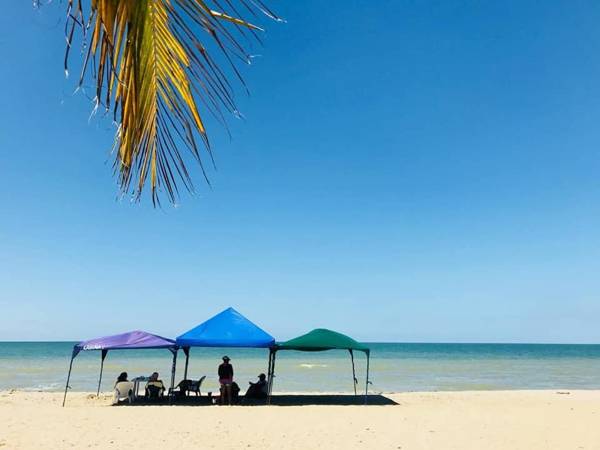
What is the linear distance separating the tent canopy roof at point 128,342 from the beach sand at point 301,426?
1.38 metres

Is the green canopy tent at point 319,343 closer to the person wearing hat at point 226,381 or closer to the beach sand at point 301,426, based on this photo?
the person wearing hat at point 226,381

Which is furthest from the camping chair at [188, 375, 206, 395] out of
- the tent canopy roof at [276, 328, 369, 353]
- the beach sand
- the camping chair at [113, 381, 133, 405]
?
the tent canopy roof at [276, 328, 369, 353]

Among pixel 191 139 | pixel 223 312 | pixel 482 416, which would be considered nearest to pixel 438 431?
pixel 482 416

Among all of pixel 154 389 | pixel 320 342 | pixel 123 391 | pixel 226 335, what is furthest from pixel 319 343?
pixel 123 391

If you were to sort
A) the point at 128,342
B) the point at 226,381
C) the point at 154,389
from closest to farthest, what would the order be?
1. the point at 128,342
2. the point at 226,381
3. the point at 154,389

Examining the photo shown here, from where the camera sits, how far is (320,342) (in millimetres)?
12984

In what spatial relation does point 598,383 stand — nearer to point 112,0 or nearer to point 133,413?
point 133,413

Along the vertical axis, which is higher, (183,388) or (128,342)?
(128,342)

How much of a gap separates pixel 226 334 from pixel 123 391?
2.97m

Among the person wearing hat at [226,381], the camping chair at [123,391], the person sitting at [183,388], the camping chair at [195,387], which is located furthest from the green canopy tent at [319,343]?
the camping chair at [123,391]

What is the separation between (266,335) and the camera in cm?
1298

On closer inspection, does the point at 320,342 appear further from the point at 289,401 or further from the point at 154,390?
the point at 154,390

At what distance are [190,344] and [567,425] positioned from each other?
26.8 ft

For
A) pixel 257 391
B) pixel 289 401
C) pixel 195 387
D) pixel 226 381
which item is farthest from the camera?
pixel 195 387
